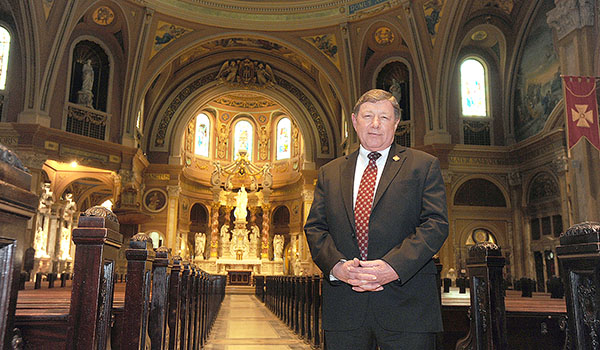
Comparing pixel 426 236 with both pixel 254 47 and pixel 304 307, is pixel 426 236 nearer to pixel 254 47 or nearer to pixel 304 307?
pixel 304 307

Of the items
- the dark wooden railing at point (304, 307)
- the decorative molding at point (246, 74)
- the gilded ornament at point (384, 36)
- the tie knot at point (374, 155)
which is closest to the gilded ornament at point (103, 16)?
the decorative molding at point (246, 74)

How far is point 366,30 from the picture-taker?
62.0ft

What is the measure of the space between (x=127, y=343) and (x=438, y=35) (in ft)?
52.4

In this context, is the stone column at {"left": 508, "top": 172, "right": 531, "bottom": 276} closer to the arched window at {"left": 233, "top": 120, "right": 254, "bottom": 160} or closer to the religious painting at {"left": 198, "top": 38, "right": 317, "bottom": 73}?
the religious painting at {"left": 198, "top": 38, "right": 317, "bottom": 73}

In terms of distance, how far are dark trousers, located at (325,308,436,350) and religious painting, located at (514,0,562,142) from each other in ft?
46.9

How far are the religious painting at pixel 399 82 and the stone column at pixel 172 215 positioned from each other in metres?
9.79

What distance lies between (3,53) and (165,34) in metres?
5.50

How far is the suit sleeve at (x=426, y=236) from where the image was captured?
8.16 ft

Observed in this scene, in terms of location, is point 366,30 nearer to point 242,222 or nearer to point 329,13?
point 329,13

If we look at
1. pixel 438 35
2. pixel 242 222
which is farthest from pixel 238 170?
pixel 438 35

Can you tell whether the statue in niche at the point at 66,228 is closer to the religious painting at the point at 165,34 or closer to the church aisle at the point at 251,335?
the religious painting at the point at 165,34

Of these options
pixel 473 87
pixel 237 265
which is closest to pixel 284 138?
pixel 237 265

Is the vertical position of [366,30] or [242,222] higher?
[366,30]

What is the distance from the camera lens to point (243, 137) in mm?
30219
